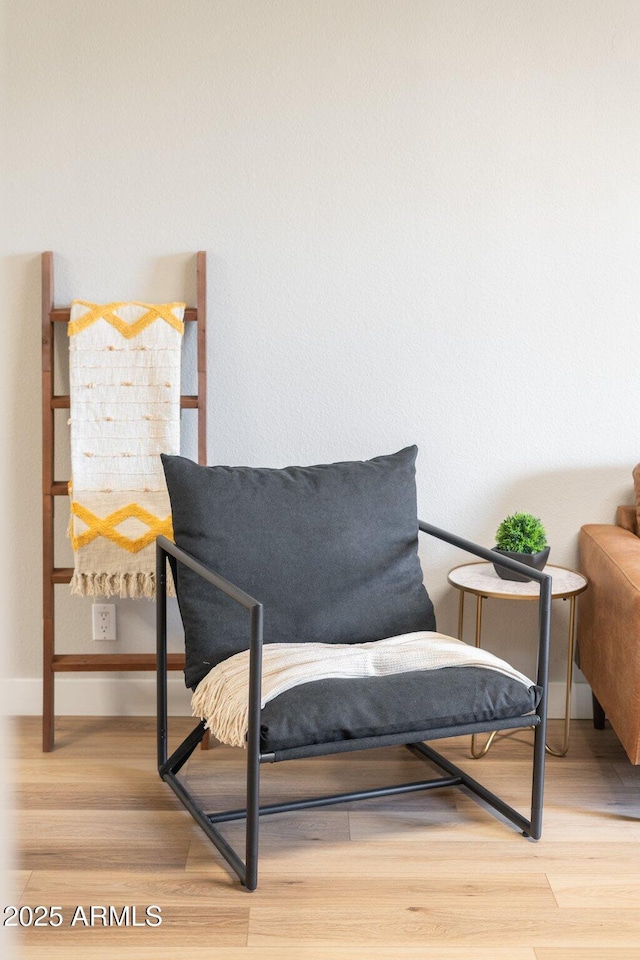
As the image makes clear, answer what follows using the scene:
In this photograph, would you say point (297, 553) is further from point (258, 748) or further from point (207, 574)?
point (258, 748)

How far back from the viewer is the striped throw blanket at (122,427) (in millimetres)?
2516

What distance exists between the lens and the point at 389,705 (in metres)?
1.91

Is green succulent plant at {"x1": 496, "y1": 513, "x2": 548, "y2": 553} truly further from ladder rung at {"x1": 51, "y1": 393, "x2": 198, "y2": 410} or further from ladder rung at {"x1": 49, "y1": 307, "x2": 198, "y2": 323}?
ladder rung at {"x1": 49, "y1": 307, "x2": 198, "y2": 323}

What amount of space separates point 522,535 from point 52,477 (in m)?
1.34

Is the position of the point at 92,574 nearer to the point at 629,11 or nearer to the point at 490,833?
the point at 490,833

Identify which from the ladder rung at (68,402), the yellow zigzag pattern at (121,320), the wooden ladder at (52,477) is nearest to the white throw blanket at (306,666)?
the wooden ladder at (52,477)

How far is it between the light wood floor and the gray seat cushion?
1.05 ft

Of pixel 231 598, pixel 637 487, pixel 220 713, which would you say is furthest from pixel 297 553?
pixel 637 487

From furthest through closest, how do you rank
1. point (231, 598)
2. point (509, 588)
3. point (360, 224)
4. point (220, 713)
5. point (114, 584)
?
point (360, 224), point (114, 584), point (509, 588), point (231, 598), point (220, 713)

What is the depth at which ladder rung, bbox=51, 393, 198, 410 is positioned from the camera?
8.41ft

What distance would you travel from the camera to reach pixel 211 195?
8.55ft

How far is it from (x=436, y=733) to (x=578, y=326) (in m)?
1.36

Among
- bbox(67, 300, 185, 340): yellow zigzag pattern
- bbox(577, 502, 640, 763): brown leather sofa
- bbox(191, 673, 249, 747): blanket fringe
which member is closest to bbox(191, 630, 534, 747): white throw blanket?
bbox(191, 673, 249, 747): blanket fringe

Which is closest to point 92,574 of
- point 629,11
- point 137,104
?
point 137,104
